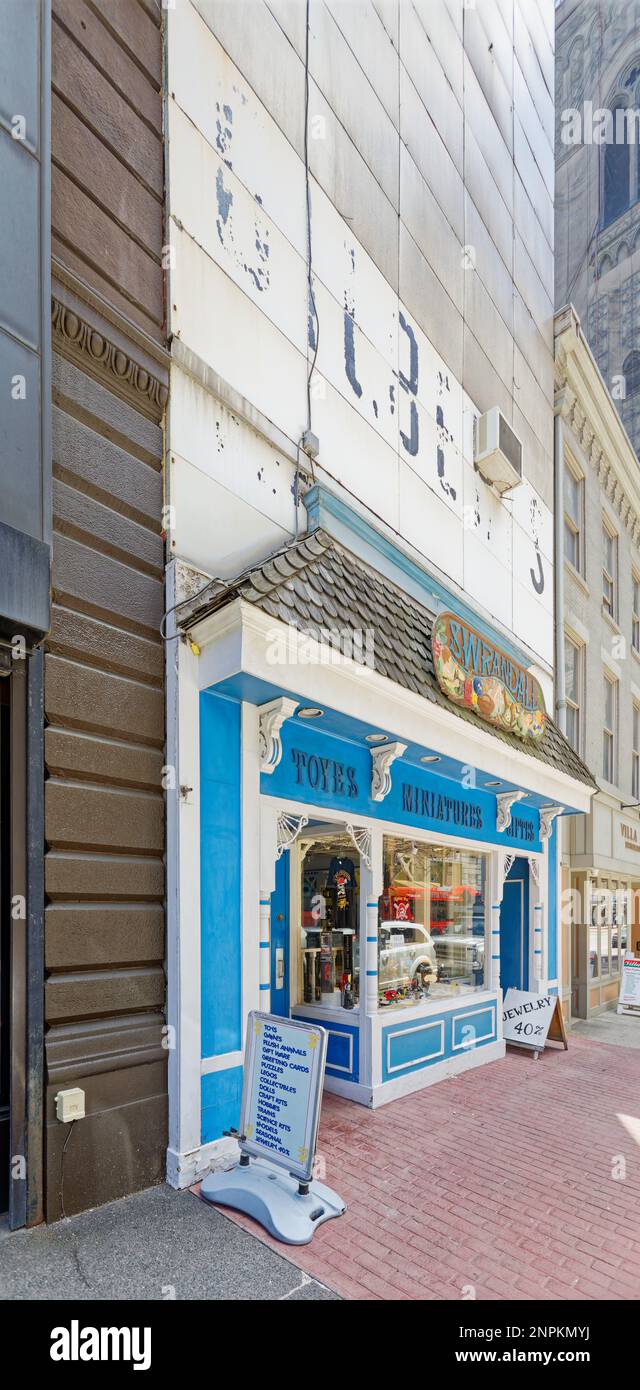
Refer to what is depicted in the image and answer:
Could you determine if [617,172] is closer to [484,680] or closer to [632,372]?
[632,372]

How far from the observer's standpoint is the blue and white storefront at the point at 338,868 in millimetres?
5168

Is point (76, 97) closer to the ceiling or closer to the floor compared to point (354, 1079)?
closer to the ceiling

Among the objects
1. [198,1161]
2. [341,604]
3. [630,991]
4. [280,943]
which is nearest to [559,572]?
[630,991]

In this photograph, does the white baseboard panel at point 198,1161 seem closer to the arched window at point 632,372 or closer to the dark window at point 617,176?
the arched window at point 632,372

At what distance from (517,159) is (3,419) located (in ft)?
43.1

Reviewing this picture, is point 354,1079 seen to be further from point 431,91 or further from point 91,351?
point 431,91

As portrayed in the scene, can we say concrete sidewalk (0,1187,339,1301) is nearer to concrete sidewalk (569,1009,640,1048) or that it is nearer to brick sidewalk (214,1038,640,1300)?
brick sidewalk (214,1038,640,1300)

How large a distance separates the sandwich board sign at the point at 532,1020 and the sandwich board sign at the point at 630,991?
165 inches

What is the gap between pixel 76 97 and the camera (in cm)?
500

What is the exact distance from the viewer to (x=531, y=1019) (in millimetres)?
9750

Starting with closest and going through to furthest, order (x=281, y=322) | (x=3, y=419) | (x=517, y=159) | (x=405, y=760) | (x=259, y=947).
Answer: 1. (x=3, y=419)
2. (x=259, y=947)
3. (x=281, y=322)
4. (x=405, y=760)
5. (x=517, y=159)

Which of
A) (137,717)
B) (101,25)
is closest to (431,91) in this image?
(101,25)

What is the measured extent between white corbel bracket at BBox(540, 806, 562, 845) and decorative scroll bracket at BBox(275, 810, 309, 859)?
19.4 feet

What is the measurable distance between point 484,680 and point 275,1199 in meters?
5.29
